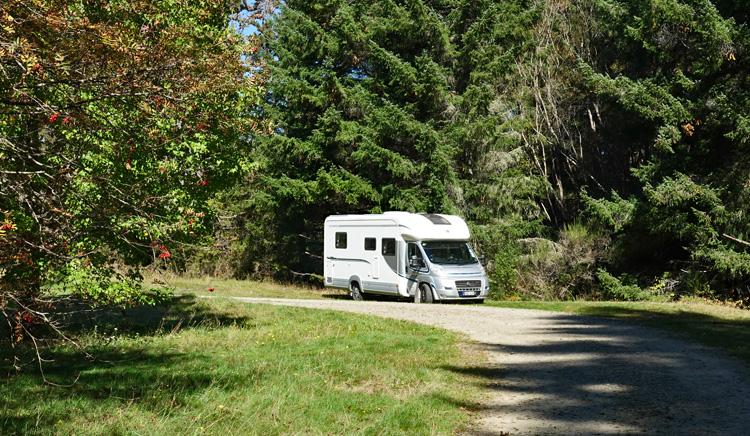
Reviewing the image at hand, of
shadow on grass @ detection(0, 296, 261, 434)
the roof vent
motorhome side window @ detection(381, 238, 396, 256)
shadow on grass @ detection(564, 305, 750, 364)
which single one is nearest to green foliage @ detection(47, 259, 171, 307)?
shadow on grass @ detection(0, 296, 261, 434)

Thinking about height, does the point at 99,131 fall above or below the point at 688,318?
above

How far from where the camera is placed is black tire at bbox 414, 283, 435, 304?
22844 mm

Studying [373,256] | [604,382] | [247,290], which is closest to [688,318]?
[604,382]

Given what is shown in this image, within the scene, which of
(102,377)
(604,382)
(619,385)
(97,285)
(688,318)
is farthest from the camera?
(688,318)

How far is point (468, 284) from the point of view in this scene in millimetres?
22578

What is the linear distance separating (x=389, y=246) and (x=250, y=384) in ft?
51.5

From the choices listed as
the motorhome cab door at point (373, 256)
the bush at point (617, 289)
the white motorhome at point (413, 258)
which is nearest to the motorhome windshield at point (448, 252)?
the white motorhome at point (413, 258)

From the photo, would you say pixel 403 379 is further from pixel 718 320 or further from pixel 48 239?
pixel 718 320

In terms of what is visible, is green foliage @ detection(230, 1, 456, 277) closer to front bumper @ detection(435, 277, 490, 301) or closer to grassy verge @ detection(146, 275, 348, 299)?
grassy verge @ detection(146, 275, 348, 299)

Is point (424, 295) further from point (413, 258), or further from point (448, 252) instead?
point (448, 252)

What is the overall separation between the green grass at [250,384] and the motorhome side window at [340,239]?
1179cm

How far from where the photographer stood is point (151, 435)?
6.61m

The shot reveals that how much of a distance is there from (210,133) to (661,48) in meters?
20.9

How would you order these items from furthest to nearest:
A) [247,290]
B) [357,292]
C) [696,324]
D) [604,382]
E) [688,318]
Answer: [247,290] < [357,292] < [688,318] < [696,324] < [604,382]
